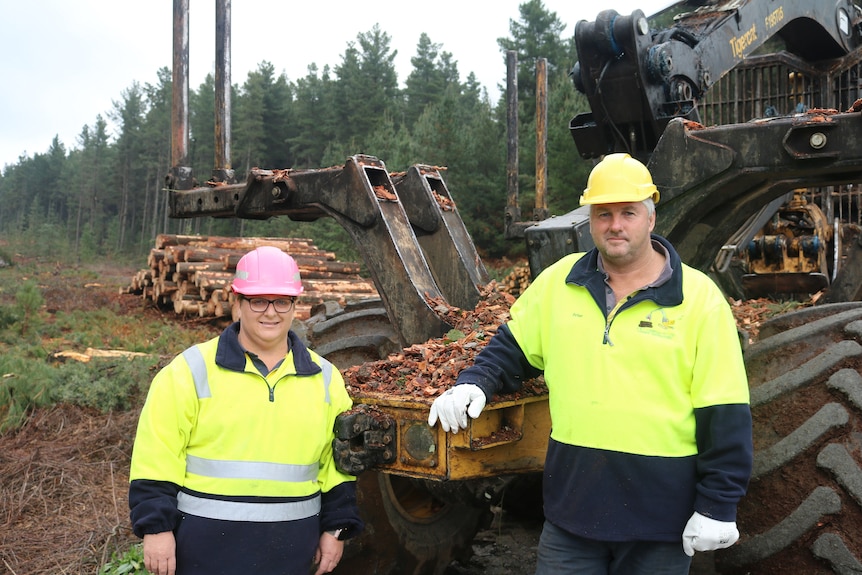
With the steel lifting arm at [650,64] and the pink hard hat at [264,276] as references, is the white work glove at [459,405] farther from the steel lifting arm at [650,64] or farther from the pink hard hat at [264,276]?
the steel lifting arm at [650,64]

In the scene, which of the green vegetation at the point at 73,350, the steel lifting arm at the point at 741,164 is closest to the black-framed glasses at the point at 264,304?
the steel lifting arm at the point at 741,164

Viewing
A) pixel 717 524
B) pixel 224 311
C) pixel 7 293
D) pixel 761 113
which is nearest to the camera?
pixel 717 524

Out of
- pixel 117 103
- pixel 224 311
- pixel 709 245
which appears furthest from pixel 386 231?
pixel 117 103

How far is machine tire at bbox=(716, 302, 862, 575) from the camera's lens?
284cm

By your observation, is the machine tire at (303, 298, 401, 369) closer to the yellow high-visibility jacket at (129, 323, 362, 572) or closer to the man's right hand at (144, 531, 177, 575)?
the yellow high-visibility jacket at (129, 323, 362, 572)

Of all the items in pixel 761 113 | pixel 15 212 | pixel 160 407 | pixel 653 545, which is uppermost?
pixel 15 212

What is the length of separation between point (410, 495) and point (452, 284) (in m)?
1.65

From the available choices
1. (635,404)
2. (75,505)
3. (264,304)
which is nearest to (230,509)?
(264,304)

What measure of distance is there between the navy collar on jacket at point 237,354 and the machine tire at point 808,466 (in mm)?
1704

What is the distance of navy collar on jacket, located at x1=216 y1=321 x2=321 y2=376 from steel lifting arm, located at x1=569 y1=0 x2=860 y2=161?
324 centimetres

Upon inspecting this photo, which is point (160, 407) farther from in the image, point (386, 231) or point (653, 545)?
point (386, 231)

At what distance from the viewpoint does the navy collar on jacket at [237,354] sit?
2.83 meters

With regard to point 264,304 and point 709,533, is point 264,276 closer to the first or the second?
point 264,304

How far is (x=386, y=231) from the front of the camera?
185 inches
